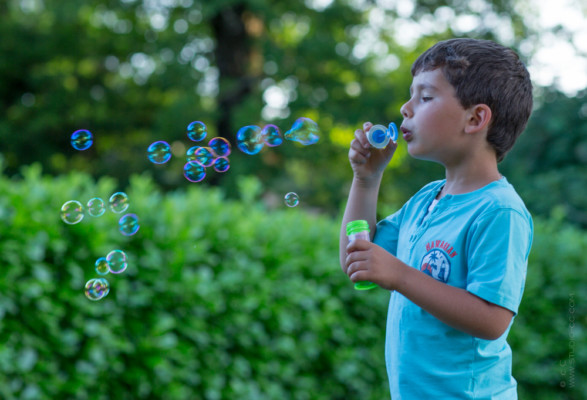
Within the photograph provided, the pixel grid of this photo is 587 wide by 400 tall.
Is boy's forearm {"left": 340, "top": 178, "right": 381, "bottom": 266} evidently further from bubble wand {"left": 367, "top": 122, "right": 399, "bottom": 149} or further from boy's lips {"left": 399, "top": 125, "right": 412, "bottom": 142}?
boy's lips {"left": 399, "top": 125, "right": 412, "bottom": 142}

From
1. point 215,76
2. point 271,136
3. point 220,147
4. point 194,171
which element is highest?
point 215,76

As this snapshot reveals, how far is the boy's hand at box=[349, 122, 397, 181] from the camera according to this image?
1.95 metres

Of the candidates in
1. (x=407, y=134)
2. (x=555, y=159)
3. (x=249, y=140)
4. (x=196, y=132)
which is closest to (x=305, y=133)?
(x=249, y=140)

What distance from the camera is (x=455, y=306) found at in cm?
156

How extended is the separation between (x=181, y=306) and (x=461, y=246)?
2539 mm

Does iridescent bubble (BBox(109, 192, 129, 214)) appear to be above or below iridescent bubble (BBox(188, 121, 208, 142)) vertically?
below

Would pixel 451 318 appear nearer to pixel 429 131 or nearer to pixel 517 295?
pixel 517 295

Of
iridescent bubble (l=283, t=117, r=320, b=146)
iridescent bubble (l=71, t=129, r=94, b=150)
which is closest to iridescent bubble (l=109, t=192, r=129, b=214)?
iridescent bubble (l=71, t=129, r=94, b=150)

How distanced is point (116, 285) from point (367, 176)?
Answer: 2083mm

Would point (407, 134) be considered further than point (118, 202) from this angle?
No

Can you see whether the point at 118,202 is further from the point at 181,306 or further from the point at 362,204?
the point at 362,204

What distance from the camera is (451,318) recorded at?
1.57 m

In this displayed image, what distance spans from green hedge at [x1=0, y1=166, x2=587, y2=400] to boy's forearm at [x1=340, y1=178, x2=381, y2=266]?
1.96m

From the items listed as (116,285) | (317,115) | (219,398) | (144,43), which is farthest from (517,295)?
(144,43)
